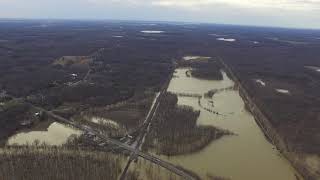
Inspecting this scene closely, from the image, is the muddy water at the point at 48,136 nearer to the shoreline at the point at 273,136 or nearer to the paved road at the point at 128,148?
the paved road at the point at 128,148

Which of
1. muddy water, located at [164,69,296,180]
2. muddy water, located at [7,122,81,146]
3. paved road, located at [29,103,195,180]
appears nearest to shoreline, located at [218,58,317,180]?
muddy water, located at [164,69,296,180]

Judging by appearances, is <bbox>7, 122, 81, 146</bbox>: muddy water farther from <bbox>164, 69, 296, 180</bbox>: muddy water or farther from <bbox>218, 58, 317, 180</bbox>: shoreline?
<bbox>218, 58, 317, 180</bbox>: shoreline

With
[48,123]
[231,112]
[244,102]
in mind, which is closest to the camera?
[48,123]

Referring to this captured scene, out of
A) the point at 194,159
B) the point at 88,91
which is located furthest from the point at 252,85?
the point at 194,159

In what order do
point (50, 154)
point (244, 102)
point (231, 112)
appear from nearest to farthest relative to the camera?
point (50, 154) < point (231, 112) < point (244, 102)

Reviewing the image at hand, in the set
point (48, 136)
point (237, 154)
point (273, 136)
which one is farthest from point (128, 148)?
point (273, 136)

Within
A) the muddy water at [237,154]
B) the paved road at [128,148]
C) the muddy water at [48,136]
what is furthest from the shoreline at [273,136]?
the muddy water at [48,136]

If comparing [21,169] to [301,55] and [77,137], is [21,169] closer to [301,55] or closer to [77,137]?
[77,137]
